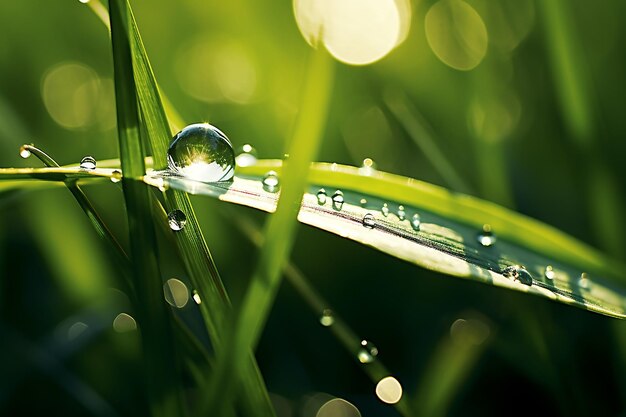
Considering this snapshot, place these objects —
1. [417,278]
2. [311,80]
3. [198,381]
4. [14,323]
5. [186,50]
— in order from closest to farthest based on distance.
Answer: [311,80], [198,381], [14,323], [417,278], [186,50]

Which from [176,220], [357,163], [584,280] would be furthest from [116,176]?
[357,163]

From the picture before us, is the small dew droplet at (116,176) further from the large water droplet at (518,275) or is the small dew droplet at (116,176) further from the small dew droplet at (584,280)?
the small dew droplet at (584,280)

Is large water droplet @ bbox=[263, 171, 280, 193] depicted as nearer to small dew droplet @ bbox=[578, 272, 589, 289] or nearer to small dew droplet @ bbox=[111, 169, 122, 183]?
small dew droplet @ bbox=[111, 169, 122, 183]

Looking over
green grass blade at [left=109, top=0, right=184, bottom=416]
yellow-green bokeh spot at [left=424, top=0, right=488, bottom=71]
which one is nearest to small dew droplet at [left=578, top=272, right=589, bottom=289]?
green grass blade at [left=109, top=0, right=184, bottom=416]

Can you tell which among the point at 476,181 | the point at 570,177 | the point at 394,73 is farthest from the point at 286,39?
the point at 570,177

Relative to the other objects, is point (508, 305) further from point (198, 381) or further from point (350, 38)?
point (350, 38)

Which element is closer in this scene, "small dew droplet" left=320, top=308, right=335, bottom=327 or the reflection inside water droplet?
"small dew droplet" left=320, top=308, right=335, bottom=327

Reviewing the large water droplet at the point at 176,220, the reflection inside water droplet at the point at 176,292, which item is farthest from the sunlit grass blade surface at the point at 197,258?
the reflection inside water droplet at the point at 176,292
